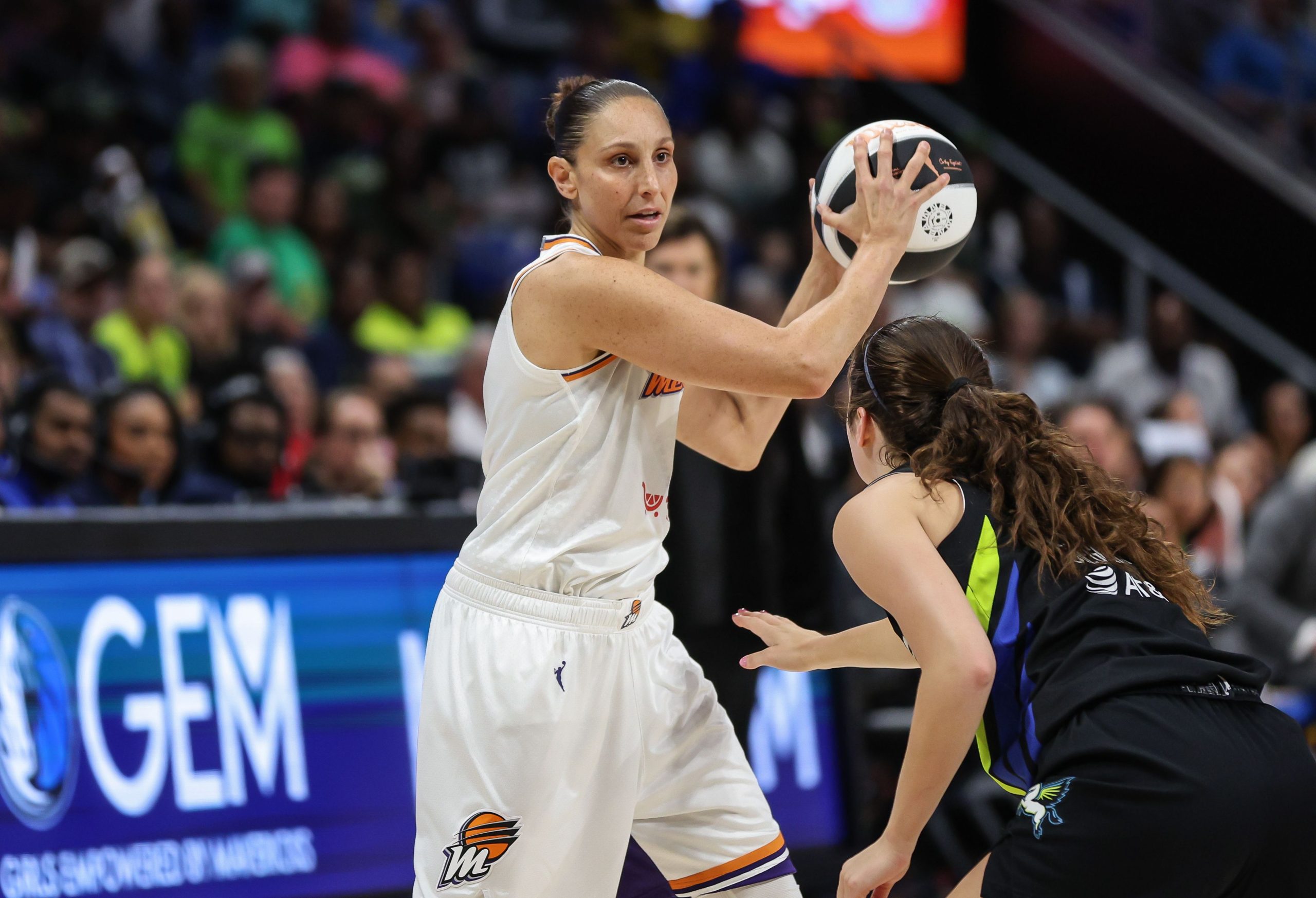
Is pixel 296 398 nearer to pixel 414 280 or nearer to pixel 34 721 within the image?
pixel 414 280

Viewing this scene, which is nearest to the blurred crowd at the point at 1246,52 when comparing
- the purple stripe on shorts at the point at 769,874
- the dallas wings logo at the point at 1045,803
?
the purple stripe on shorts at the point at 769,874

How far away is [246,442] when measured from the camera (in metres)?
6.32

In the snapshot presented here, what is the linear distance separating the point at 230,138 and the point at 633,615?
7.25 m

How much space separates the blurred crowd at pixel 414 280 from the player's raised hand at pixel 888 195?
24.7 inches

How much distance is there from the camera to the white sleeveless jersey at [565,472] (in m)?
3.11

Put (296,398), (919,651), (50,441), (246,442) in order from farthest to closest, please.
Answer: (296,398) < (246,442) < (50,441) < (919,651)

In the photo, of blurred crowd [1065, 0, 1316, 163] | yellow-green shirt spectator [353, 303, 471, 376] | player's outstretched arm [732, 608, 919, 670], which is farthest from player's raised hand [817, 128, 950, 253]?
blurred crowd [1065, 0, 1316, 163]

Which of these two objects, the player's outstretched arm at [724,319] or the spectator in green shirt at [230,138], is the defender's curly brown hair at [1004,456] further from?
the spectator in green shirt at [230,138]

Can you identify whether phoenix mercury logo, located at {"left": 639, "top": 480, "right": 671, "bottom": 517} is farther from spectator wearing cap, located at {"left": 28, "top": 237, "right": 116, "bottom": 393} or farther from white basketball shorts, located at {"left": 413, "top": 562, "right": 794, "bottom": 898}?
spectator wearing cap, located at {"left": 28, "top": 237, "right": 116, "bottom": 393}

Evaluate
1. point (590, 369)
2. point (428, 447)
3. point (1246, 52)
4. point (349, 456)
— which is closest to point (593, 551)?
point (590, 369)

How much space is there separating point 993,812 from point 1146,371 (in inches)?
210

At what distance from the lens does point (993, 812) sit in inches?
273

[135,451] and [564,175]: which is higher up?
[564,175]

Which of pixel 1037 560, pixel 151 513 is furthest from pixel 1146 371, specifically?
pixel 1037 560
